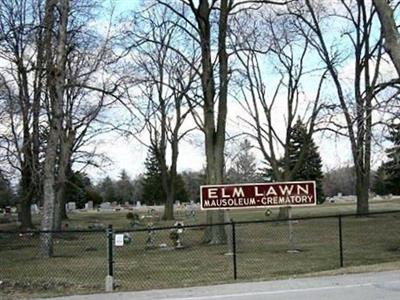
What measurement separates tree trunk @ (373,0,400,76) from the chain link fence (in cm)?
443

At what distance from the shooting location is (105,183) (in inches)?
5123

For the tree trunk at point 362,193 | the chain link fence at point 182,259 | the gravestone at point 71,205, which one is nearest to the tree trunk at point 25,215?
the chain link fence at point 182,259

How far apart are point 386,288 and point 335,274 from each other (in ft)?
7.37

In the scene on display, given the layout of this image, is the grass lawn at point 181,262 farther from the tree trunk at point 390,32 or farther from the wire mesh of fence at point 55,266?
the tree trunk at point 390,32

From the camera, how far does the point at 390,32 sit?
17281mm

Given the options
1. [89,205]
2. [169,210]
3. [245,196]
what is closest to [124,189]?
[89,205]

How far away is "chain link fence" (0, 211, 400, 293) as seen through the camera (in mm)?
13438

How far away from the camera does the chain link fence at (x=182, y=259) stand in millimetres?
13438

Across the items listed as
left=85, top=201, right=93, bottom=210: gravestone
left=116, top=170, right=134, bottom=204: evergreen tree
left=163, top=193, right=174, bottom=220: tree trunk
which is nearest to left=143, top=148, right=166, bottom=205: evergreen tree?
left=85, top=201, right=93, bottom=210: gravestone

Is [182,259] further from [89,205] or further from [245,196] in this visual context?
[89,205]

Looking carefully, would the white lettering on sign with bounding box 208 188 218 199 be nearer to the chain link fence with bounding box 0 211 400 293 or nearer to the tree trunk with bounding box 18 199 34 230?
the chain link fence with bounding box 0 211 400 293

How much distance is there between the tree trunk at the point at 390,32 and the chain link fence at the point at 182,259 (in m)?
4.43

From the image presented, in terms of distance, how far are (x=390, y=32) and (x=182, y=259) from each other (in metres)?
9.43

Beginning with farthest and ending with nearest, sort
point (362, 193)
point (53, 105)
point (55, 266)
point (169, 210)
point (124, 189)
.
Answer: point (124, 189)
point (169, 210)
point (362, 193)
point (53, 105)
point (55, 266)
